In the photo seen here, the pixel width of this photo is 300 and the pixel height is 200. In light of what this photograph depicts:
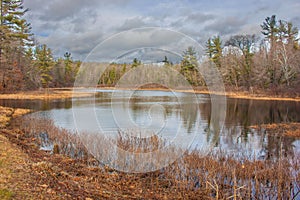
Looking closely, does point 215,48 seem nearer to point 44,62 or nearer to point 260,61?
point 260,61

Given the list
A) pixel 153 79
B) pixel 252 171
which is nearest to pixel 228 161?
pixel 252 171

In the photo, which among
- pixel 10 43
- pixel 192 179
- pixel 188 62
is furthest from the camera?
pixel 10 43

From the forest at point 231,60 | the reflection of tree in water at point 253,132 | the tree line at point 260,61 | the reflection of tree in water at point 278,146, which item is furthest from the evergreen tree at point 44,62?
the reflection of tree in water at point 278,146

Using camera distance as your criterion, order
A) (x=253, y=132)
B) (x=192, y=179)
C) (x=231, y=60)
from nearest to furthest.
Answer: (x=192, y=179)
(x=253, y=132)
(x=231, y=60)

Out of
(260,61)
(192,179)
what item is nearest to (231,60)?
(260,61)

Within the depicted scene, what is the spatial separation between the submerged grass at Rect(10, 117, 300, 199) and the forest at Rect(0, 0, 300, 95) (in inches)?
961

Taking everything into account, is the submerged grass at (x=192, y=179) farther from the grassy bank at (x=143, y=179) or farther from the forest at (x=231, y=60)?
the forest at (x=231, y=60)

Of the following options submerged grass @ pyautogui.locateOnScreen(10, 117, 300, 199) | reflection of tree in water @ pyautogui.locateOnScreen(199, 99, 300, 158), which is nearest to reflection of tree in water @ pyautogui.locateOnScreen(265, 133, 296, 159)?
reflection of tree in water @ pyautogui.locateOnScreen(199, 99, 300, 158)

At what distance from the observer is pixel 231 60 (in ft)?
162

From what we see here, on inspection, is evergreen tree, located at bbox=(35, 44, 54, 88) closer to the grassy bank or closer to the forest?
the forest

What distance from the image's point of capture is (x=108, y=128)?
51.8ft

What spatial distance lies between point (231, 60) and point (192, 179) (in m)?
44.7

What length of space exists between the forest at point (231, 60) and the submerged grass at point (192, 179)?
24.4m

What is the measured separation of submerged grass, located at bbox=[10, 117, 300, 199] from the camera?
6.60 metres
